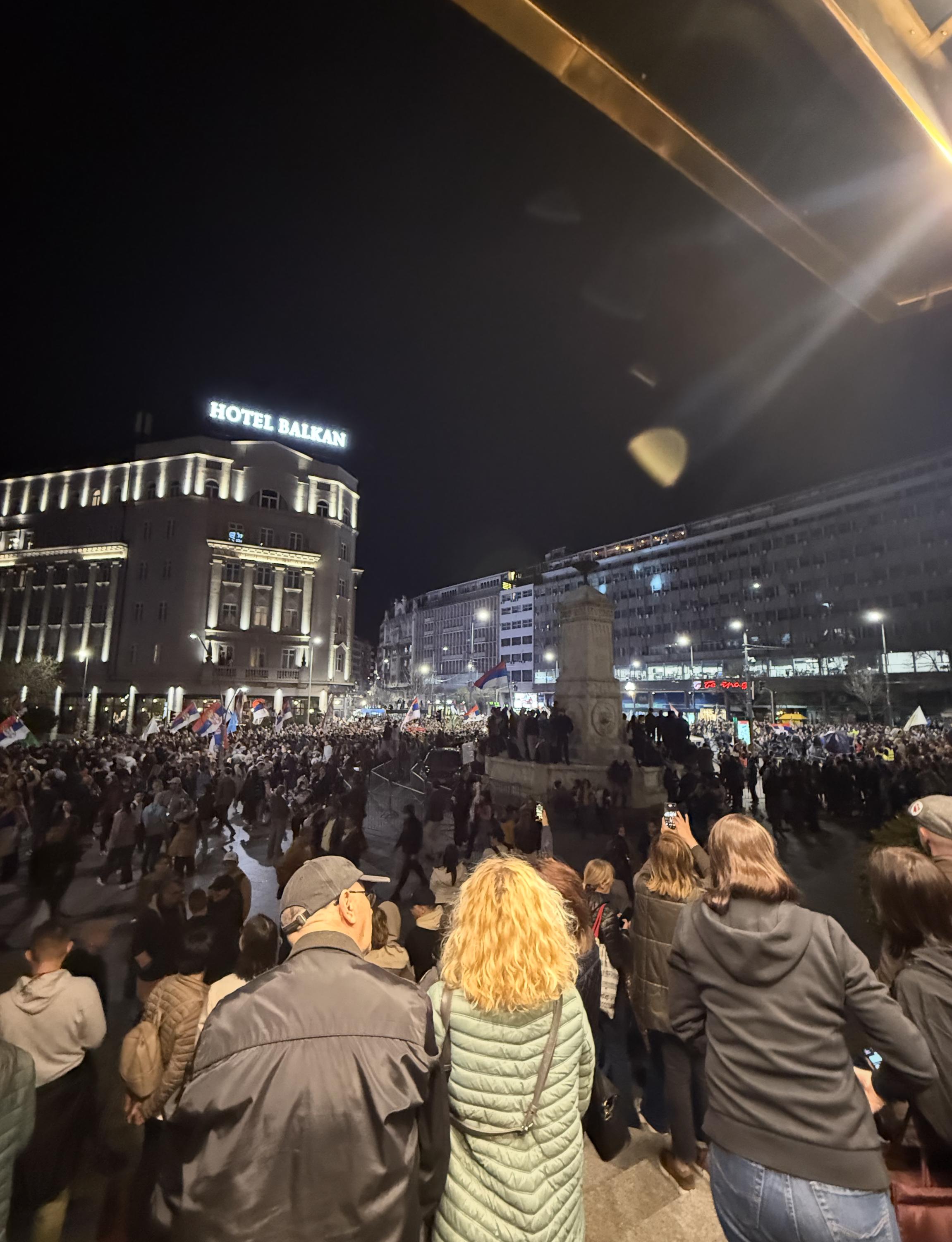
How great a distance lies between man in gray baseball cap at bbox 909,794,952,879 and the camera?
2902mm

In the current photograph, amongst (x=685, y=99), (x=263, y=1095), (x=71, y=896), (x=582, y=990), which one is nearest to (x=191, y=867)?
(x=71, y=896)

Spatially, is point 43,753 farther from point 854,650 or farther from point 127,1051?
point 854,650

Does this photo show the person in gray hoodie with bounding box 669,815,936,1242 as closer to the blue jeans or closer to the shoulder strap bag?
the blue jeans

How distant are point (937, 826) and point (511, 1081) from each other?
8.00ft

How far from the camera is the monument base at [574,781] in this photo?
1877cm

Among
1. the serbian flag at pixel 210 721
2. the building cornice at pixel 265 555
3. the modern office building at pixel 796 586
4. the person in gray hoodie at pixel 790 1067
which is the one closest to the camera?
the person in gray hoodie at pixel 790 1067

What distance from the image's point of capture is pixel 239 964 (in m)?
4.12

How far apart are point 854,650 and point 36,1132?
79303 millimetres

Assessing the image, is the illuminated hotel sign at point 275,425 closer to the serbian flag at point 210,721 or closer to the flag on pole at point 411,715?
the flag on pole at point 411,715

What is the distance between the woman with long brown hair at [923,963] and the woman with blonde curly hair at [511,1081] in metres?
1.20

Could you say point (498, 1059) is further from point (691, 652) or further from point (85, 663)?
point (691, 652)

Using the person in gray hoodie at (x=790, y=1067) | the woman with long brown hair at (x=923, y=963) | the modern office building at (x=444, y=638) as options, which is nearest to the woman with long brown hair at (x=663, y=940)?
the woman with long brown hair at (x=923, y=963)

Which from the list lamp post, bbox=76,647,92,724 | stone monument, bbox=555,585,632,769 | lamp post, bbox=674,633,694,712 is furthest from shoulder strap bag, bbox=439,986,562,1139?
lamp post, bbox=674,633,694,712

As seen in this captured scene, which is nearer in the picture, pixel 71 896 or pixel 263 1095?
pixel 263 1095
